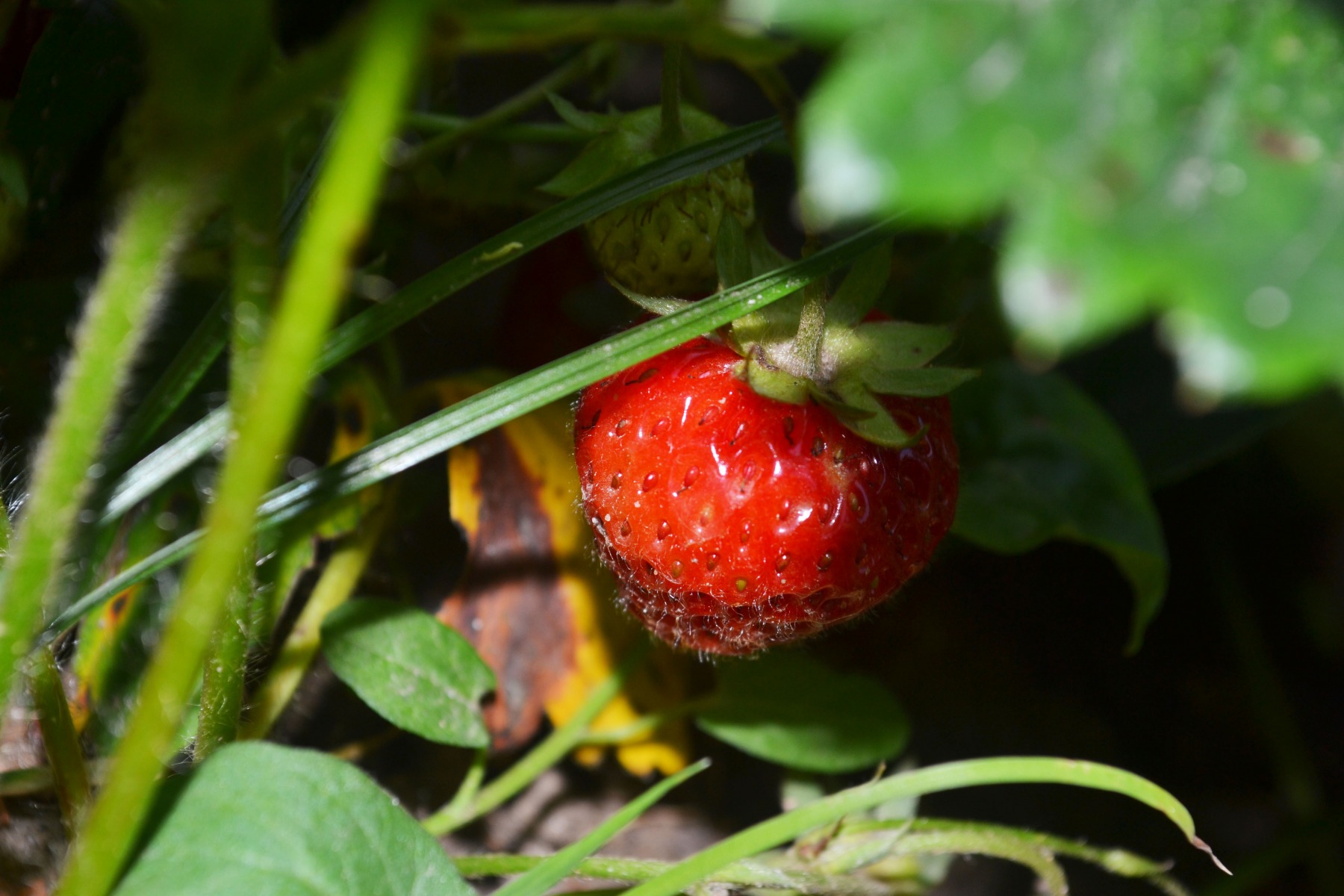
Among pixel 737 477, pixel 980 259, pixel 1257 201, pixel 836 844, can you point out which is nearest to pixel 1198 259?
pixel 1257 201

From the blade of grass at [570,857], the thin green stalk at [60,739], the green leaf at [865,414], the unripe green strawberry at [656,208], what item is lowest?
the blade of grass at [570,857]

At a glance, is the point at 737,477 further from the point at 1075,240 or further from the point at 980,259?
the point at 980,259

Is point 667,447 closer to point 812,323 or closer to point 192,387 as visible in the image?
point 812,323

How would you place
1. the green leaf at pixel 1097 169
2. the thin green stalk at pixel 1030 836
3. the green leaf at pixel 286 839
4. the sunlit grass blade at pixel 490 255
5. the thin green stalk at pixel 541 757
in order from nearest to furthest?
the green leaf at pixel 1097 169
the green leaf at pixel 286 839
the sunlit grass blade at pixel 490 255
the thin green stalk at pixel 1030 836
the thin green stalk at pixel 541 757

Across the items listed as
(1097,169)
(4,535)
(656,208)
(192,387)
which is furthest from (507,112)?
(1097,169)

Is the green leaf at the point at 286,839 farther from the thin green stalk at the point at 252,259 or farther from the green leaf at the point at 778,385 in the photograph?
the green leaf at the point at 778,385

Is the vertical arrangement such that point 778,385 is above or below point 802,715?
above

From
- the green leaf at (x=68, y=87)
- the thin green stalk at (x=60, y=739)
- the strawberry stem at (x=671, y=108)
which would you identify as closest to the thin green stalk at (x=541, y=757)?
the thin green stalk at (x=60, y=739)

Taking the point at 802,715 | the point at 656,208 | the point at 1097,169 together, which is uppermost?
the point at 1097,169
